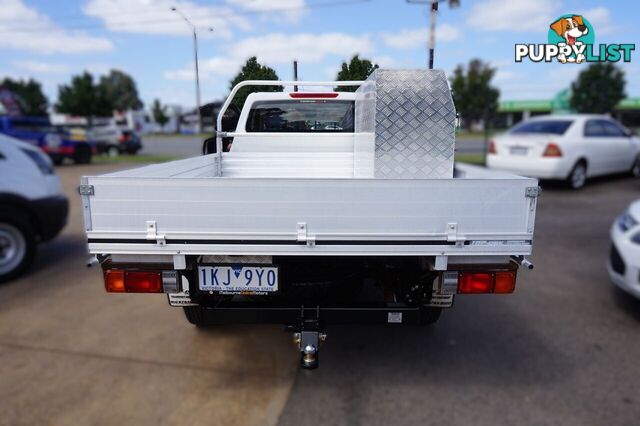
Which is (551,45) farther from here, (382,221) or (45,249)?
(45,249)

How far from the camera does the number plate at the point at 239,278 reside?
2.31 m

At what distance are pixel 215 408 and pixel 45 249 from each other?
4.45m

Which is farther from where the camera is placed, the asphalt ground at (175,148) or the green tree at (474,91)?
the asphalt ground at (175,148)

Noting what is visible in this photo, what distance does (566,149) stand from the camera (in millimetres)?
8211

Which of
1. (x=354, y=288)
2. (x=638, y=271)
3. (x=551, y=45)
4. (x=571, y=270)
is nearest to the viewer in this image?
(x=354, y=288)

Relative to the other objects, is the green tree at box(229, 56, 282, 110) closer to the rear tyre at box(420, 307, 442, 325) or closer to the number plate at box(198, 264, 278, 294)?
the number plate at box(198, 264, 278, 294)

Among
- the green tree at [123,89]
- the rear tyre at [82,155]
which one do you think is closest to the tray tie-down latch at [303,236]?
the rear tyre at [82,155]

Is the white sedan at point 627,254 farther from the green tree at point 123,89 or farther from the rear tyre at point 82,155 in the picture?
the green tree at point 123,89

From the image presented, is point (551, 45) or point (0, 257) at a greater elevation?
point (551, 45)

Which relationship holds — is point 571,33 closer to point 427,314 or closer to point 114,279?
point 427,314

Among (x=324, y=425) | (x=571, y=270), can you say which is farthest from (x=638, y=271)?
(x=324, y=425)

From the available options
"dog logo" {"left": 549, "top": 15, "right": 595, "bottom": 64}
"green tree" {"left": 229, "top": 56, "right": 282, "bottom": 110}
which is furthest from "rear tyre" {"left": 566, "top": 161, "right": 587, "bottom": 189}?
"green tree" {"left": 229, "top": 56, "right": 282, "bottom": 110}

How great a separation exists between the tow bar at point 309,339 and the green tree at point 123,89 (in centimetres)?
7440

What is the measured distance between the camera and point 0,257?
454 centimetres
